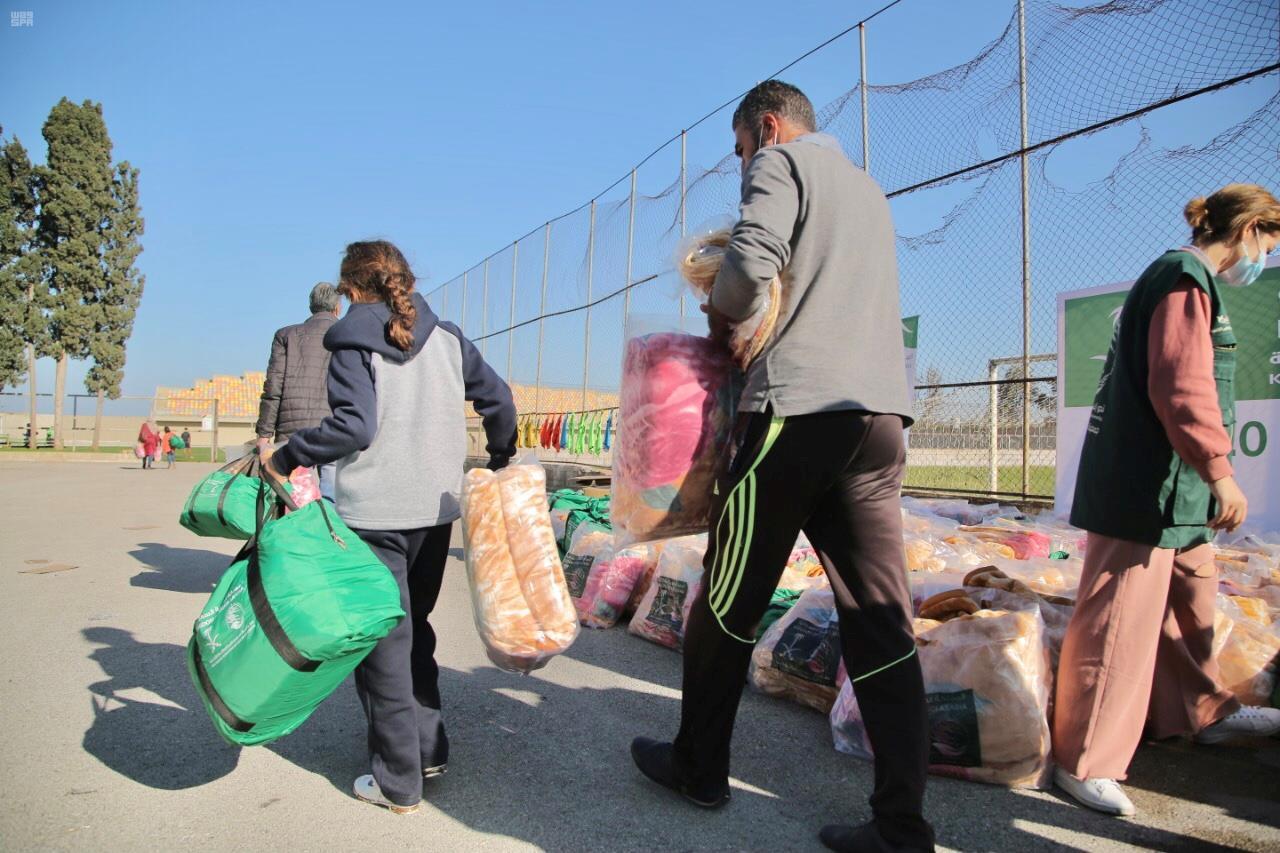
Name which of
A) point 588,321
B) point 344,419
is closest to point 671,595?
point 344,419

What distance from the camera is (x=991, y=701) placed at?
2514 mm

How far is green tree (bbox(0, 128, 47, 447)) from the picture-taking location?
33.4 meters

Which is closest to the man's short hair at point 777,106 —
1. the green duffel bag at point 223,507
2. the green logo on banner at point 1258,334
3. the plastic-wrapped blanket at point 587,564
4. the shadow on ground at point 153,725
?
the shadow on ground at point 153,725

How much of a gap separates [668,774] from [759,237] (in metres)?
1.52

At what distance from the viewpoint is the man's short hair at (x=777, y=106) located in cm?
229

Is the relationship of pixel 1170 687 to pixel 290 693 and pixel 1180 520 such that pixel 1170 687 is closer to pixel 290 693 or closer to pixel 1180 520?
pixel 1180 520

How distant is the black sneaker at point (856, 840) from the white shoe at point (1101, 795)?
726 mm

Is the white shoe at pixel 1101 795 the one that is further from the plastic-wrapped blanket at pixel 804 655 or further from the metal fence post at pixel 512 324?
the metal fence post at pixel 512 324

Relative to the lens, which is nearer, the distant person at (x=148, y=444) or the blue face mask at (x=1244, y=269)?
the blue face mask at (x=1244, y=269)

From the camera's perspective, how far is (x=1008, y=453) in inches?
253

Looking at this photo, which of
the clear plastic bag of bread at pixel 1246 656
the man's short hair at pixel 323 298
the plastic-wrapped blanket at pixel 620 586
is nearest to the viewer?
the clear plastic bag of bread at pixel 1246 656

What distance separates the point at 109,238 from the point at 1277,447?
4367 centimetres

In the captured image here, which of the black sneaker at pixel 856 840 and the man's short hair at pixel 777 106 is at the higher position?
the man's short hair at pixel 777 106

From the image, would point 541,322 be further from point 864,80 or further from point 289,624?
point 289,624
